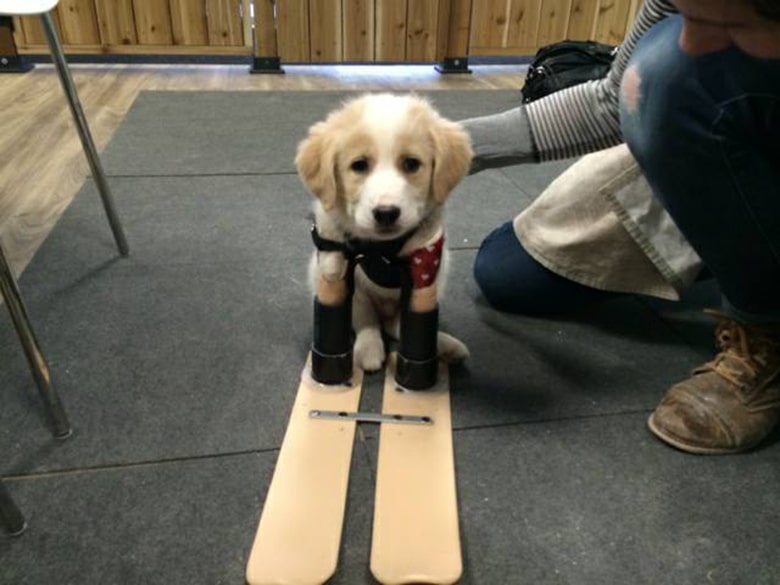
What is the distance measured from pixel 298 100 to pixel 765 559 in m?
2.89

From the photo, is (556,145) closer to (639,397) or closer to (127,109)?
(639,397)

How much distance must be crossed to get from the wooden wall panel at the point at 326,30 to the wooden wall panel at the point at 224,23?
1.48ft

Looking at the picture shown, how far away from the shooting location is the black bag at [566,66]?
2.83 metres

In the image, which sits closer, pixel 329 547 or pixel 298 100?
pixel 329 547

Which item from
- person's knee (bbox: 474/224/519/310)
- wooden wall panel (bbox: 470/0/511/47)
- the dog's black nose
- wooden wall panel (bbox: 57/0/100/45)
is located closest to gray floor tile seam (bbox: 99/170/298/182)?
person's knee (bbox: 474/224/519/310)

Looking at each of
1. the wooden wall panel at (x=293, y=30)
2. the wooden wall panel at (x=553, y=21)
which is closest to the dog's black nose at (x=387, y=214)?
the wooden wall panel at (x=293, y=30)

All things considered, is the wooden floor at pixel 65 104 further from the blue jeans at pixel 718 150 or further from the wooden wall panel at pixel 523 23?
the blue jeans at pixel 718 150

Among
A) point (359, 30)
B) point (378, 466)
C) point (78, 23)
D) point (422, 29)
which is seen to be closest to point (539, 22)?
point (422, 29)

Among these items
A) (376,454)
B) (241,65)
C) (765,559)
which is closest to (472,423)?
(376,454)

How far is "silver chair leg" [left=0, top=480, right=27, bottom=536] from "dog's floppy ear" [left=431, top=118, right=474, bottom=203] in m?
0.75

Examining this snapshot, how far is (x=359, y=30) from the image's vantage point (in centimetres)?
399

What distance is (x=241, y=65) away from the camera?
420cm

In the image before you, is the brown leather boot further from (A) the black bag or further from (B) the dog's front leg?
(A) the black bag

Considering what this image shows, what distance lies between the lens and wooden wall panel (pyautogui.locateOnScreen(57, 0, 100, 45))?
149 inches
